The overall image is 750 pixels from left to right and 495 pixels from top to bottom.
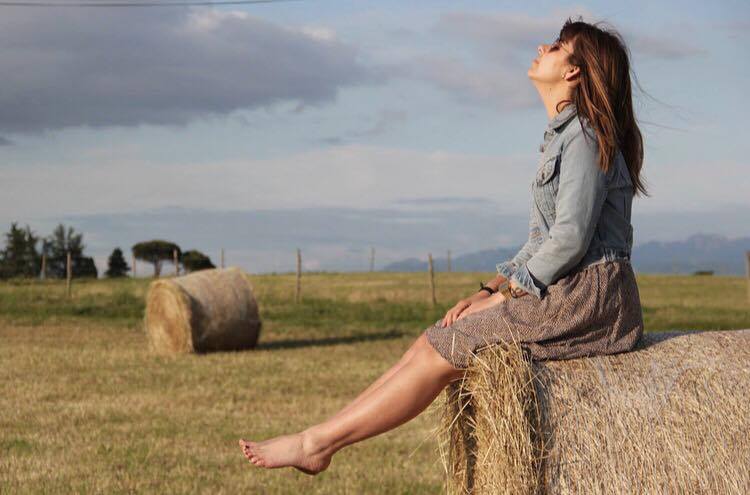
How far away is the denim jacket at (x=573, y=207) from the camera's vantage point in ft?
14.1

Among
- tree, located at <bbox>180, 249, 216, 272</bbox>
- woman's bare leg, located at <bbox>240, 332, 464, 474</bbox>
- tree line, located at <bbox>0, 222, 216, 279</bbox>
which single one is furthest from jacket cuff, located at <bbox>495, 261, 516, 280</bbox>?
tree, located at <bbox>180, 249, 216, 272</bbox>

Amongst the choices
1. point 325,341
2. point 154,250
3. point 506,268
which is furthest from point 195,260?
point 506,268

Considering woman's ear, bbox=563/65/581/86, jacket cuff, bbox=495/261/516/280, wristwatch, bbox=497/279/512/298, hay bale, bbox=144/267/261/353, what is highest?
woman's ear, bbox=563/65/581/86

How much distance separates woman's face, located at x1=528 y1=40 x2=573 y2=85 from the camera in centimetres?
457

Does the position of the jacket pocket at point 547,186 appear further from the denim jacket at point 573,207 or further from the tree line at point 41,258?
the tree line at point 41,258

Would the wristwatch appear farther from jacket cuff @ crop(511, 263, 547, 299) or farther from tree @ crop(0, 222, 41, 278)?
tree @ crop(0, 222, 41, 278)

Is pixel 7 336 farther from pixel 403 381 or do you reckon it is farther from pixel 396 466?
pixel 403 381

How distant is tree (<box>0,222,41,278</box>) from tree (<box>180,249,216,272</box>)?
13898 mm

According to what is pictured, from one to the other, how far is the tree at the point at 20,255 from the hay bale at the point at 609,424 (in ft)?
112

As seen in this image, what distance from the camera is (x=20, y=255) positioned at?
3872 cm

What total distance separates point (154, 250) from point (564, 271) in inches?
2414

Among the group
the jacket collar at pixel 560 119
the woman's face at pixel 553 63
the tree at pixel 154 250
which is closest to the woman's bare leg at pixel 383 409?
the jacket collar at pixel 560 119

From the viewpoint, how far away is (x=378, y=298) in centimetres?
2544

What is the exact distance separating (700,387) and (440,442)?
1311mm
